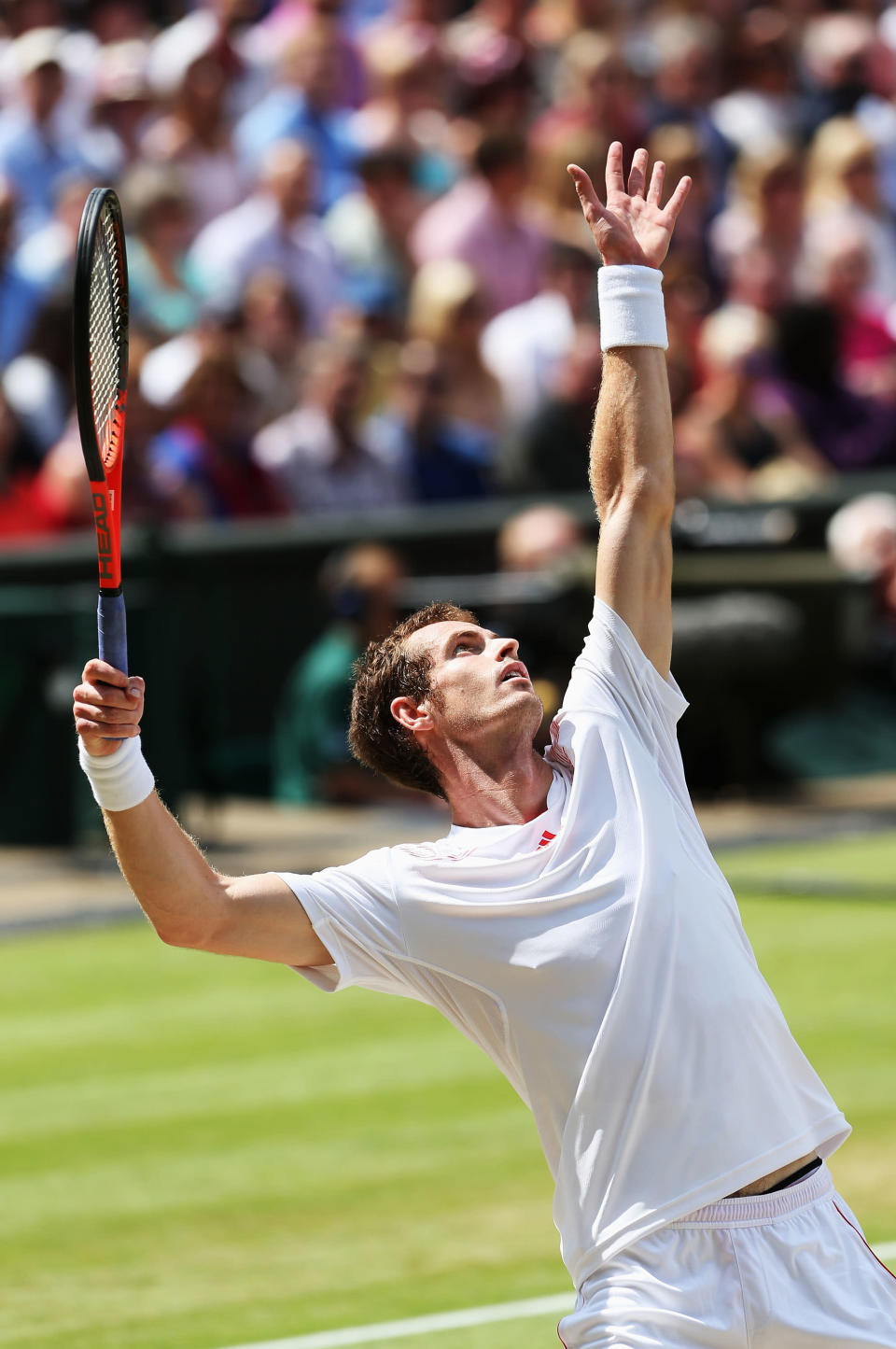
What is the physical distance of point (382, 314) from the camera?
44.9ft

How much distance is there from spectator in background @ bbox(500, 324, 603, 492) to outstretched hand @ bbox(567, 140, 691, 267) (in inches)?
332

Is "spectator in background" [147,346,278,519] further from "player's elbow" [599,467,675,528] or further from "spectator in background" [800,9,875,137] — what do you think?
"player's elbow" [599,467,675,528]

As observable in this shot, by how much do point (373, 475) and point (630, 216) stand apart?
8.76 meters

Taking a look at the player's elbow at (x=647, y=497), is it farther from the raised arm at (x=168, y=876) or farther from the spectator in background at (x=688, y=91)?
the spectator in background at (x=688, y=91)

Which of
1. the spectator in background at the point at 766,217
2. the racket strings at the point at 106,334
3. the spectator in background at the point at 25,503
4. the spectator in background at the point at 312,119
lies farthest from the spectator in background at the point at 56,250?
the racket strings at the point at 106,334

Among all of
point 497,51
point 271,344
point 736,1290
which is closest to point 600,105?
point 497,51

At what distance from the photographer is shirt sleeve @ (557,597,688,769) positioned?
166 inches

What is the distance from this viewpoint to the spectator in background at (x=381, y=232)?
14359mm

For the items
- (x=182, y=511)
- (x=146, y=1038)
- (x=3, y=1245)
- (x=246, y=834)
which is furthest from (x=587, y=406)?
(x=3, y=1245)

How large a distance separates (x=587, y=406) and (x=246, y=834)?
326 centimetres

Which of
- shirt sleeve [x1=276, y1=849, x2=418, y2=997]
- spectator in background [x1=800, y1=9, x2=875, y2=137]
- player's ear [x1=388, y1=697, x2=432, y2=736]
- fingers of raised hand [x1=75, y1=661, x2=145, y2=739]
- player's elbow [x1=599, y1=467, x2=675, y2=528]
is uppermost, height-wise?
spectator in background [x1=800, y1=9, x2=875, y2=137]

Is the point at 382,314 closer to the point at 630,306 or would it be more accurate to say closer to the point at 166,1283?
the point at 166,1283

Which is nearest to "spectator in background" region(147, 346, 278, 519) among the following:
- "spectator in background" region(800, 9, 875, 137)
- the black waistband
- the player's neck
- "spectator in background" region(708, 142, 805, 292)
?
"spectator in background" region(708, 142, 805, 292)

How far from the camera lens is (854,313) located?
15.8 m
